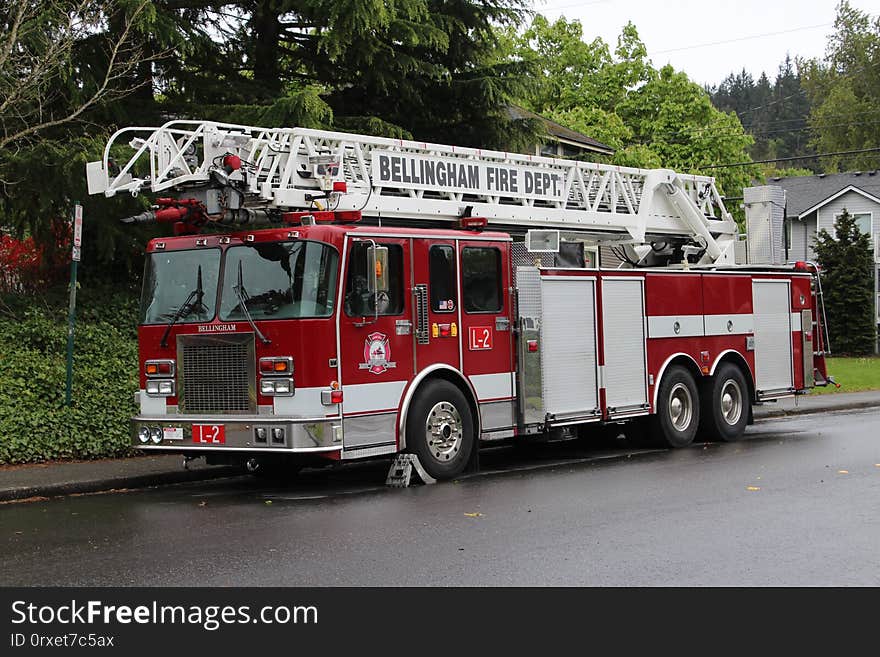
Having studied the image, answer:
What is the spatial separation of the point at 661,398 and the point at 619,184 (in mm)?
2896

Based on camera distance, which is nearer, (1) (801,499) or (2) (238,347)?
(1) (801,499)

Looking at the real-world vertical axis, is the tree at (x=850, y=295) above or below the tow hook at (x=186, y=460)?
above

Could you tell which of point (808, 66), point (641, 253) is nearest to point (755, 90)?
point (808, 66)

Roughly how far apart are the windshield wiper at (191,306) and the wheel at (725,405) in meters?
7.54

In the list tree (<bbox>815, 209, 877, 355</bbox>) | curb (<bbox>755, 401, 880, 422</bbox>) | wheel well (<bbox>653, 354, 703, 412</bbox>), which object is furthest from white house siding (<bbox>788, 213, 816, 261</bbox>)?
wheel well (<bbox>653, 354, 703, 412</bbox>)

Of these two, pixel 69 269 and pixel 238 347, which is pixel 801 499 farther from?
pixel 69 269

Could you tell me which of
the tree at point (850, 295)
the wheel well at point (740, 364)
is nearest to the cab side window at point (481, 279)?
the wheel well at point (740, 364)

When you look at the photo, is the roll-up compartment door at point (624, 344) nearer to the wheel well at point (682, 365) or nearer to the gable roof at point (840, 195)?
the wheel well at point (682, 365)

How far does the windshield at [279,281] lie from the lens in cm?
1087

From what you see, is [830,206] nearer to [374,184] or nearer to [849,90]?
[849,90]

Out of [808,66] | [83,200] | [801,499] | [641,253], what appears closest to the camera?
[801,499]

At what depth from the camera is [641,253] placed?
1625cm

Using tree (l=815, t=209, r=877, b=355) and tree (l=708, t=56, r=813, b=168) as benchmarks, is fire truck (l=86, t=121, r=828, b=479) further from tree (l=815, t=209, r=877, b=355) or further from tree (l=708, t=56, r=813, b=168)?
tree (l=708, t=56, r=813, b=168)

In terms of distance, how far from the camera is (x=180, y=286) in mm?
11594
